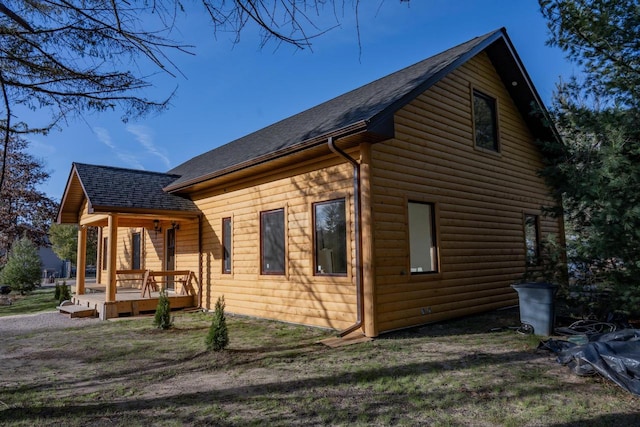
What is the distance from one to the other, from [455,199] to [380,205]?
7.81 ft

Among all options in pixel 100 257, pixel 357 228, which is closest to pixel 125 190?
pixel 357 228

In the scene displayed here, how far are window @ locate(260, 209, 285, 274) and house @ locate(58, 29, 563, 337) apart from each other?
0.03 metres

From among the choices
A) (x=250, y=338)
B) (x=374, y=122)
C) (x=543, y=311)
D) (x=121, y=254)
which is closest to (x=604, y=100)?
(x=543, y=311)

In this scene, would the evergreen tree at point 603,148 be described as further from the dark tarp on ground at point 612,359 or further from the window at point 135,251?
the window at point 135,251

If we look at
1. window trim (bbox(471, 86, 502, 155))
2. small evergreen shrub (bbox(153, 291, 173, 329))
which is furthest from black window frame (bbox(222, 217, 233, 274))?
window trim (bbox(471, 86, 502, 155))

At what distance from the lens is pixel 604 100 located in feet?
27.3

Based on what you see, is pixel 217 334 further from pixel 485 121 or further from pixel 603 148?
pixel 485 121

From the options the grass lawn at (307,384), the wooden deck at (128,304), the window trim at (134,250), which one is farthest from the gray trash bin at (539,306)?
the window trim at (134,250)

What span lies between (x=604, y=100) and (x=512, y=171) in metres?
2.50

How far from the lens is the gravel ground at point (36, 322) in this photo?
348 inches

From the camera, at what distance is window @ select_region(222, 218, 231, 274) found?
10.2 meters

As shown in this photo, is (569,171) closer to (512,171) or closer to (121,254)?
(512,171)

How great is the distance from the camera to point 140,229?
1472 cm

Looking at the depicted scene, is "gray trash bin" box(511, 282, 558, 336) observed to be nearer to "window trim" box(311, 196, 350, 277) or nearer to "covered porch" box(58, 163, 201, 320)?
"window trim" box(311, 196, 350, 277)
